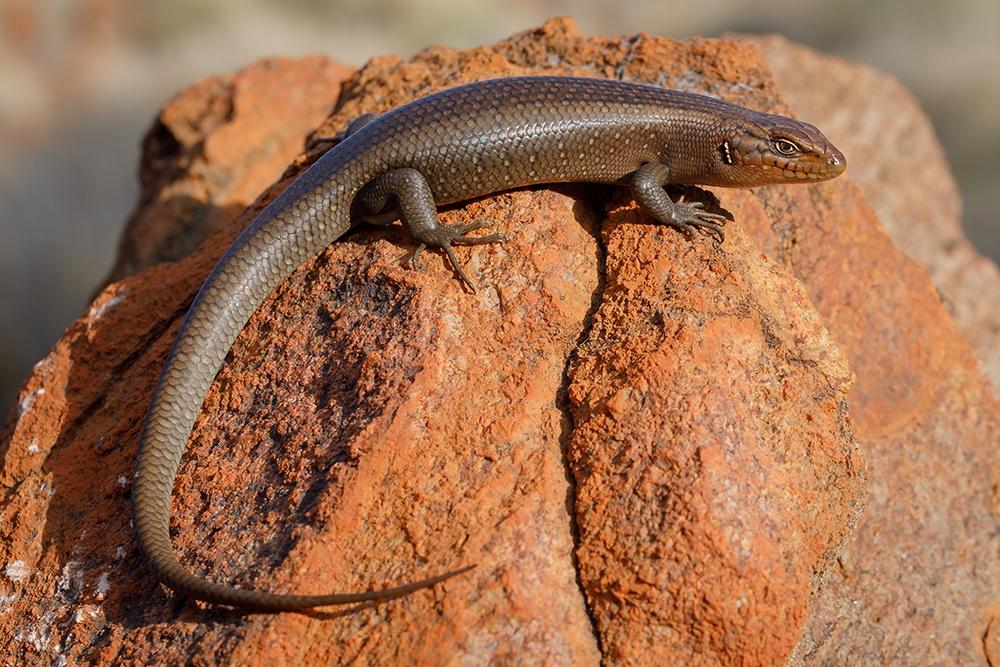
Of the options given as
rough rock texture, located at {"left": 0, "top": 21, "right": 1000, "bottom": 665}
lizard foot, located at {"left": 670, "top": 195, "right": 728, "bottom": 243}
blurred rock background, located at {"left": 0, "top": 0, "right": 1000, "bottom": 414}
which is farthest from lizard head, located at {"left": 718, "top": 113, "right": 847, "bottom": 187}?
blurred rock background, located at {"left": 0, "top": 0, "right": 1000, "bottom": 414}

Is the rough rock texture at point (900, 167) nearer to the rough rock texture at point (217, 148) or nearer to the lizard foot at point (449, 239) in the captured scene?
the rough rock texture at point (217, 148)

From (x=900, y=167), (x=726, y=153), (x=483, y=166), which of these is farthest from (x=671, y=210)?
(x=900, y=167)

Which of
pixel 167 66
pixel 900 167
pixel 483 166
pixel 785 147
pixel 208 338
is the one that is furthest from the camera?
pixel 167 66

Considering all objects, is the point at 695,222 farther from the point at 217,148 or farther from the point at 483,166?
the point at 217,148

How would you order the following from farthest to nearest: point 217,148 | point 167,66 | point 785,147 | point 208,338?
point 167,66, point 217,148, point 785,147, point 208,338

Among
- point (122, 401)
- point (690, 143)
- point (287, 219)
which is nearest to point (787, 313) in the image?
point (690, 143)

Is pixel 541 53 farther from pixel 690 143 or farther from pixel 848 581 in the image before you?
pixel 848 581

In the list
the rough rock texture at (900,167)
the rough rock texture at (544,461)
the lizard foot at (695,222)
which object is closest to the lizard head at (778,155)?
the rough rock texture at (544,461)
